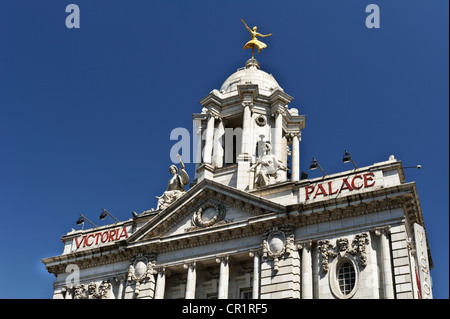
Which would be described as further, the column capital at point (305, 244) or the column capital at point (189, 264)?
the column capital at point (189, 264)

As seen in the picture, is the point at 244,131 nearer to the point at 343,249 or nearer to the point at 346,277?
the point at 343,249

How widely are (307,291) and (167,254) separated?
34.4ft

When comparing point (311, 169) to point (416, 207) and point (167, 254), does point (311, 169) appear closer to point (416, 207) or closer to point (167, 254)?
point (416, 207)

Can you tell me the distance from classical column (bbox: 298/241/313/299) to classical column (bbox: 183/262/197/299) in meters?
7.25

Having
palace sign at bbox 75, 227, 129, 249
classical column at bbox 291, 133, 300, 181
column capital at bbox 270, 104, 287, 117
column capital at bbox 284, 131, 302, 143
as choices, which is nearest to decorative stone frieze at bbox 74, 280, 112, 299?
palace sign at bbox 75, 227, 129, 249

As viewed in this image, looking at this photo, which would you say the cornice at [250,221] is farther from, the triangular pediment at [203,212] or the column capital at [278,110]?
the column capital at [278,110]

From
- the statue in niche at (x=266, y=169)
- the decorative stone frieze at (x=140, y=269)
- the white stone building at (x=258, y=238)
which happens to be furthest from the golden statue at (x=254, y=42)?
the decorative stone frieze at (x=140, y=269)

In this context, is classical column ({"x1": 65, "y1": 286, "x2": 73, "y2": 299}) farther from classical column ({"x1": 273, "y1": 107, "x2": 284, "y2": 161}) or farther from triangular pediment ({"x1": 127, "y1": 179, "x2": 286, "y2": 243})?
classical column ({"x1": 273, "y1": 107, "x2": 284, "y2": 161})

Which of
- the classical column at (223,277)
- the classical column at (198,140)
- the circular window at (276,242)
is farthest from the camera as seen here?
the classical column at (198,140)

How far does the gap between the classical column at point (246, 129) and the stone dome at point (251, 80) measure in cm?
334

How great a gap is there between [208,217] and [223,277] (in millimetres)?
4783

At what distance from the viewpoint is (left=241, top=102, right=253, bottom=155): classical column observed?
48.5 m

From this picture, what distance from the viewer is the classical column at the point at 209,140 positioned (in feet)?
163
